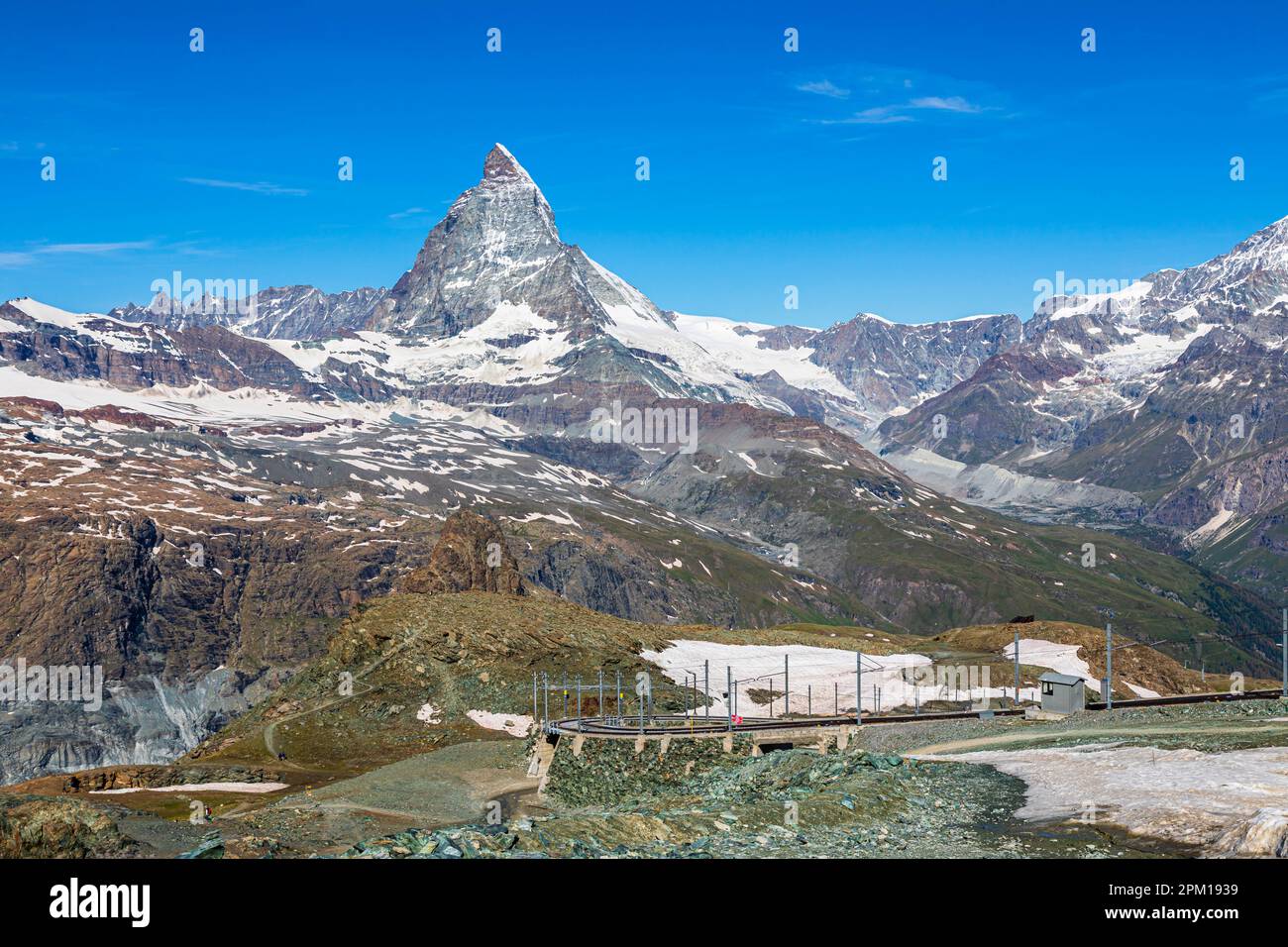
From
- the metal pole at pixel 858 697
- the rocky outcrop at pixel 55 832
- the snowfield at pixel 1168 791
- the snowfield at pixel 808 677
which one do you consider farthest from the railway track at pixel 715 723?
the rocky outcrop at pixel 55 832

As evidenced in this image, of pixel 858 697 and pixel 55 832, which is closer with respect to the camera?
pixel 55 832

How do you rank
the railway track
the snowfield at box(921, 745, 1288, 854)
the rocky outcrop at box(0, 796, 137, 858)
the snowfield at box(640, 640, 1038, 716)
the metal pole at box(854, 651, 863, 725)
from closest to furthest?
1. the snowfield at box(921, 745, 1288, 854)
2. the rocky outcrop at box(0, 796, 137, 858)
3. the railway track
4. the metal pole at box(854, 651, 863, 725)
5. the snowfield at box(640, 640, 1038, 716)

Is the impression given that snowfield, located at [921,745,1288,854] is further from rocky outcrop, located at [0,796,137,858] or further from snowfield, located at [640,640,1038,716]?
snowfield, located at [640,640,1038,716]

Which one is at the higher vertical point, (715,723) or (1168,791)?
(1168,791)

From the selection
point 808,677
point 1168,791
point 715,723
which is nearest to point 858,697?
point 715,723

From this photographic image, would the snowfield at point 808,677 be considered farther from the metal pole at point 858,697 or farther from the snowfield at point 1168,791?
the snowfield at point 1168,791

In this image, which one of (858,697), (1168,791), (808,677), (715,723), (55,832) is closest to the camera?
(1168,791)

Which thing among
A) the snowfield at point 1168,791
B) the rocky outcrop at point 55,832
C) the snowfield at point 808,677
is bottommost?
the snowfield at point 808,677

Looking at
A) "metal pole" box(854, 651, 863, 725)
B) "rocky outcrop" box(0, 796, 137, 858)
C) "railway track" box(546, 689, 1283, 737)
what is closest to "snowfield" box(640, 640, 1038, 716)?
"metal pole" box(854, 651, 863, 725)

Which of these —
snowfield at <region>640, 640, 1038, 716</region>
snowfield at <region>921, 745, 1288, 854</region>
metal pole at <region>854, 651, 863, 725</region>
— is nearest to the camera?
snowfield at <region>921, 745, 1288, 854</region>

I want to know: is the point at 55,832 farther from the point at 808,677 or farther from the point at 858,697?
the point at 808,677
